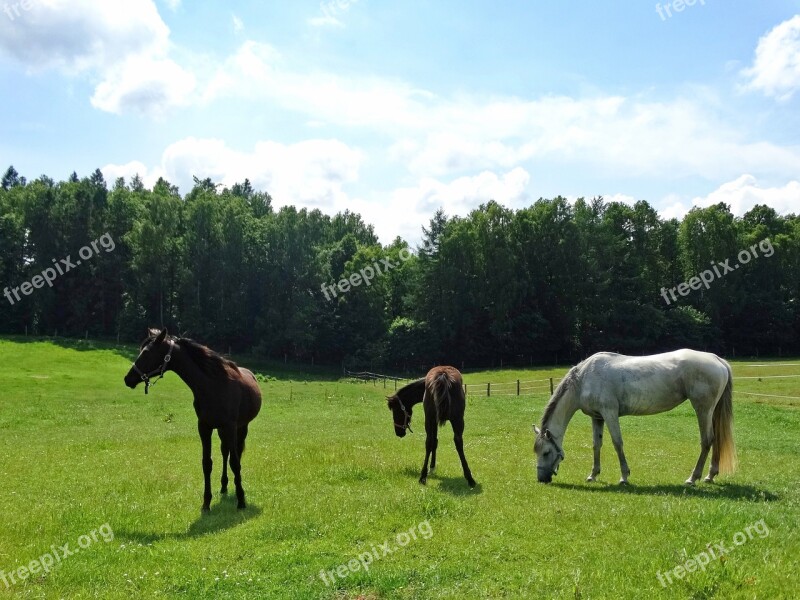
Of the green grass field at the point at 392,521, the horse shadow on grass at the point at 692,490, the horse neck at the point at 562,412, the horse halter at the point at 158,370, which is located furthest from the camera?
the horse neck at the point at 562,412

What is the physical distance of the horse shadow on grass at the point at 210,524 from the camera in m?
8.56

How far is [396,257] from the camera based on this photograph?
7919 centimetres

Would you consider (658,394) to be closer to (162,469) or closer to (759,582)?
(759,582)

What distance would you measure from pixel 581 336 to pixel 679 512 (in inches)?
2493

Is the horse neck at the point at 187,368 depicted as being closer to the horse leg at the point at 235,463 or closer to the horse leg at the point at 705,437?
the horse leg at the point at 235,463

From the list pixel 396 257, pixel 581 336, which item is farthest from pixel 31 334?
pixel 581 336

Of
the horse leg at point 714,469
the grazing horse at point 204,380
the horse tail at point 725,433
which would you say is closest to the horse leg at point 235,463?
the grazing horse at point 204,380

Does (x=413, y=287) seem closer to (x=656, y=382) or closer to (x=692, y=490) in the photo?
(x=656, y=382)

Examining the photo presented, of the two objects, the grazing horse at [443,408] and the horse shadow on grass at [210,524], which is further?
the grazing horse at [443,408]

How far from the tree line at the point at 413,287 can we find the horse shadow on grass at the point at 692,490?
5514 cm
